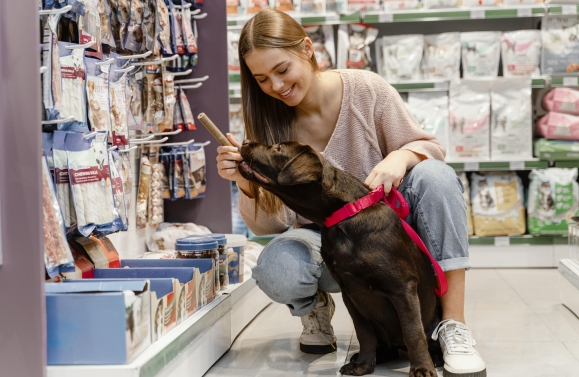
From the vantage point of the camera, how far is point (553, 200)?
12.9 ft

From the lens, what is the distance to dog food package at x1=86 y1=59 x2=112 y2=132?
75.8 inches

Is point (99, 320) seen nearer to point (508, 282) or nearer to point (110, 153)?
point (110, 153)

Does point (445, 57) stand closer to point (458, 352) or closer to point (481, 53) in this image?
point (481, 53)

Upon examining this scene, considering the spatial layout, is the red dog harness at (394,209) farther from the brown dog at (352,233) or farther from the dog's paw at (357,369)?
the dog's paw at (357,369)

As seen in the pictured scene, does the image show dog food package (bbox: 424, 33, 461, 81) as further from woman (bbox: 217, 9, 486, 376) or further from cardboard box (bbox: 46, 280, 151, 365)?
cardboard box (bbox: 46, 280, 151, 365)

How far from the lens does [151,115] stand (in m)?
2.75

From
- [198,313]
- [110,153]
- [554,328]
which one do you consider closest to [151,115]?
[110,153]

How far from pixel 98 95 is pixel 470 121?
2658 mm

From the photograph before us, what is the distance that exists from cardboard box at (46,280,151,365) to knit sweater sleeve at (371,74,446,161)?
1004 mm

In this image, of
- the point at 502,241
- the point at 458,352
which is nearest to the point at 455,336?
the point at 458,352

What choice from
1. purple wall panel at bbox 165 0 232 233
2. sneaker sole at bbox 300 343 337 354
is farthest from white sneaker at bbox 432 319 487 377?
purple wall panel at bbox 165 0 232 233

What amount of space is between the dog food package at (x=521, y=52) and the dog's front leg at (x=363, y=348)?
269 centimetres

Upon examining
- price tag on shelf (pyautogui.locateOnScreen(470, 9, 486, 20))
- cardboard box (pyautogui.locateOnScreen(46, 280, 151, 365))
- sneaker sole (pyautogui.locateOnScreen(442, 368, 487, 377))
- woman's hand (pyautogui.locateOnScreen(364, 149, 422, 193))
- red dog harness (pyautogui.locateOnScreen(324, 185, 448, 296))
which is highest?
price tag on shelf (pyautogui.locateOnScreen(470, 9, 486, 20))

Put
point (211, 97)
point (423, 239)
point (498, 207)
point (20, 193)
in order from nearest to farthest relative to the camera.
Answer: point (20, 193)
point (423, 239)
point (211, 97)
point (498, 207)
